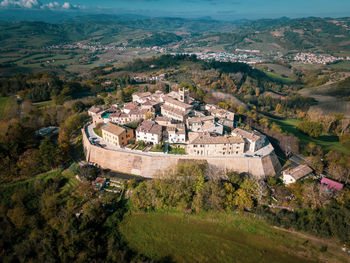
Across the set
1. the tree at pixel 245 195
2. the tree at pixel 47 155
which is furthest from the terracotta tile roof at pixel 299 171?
the tree at pixel 47 155

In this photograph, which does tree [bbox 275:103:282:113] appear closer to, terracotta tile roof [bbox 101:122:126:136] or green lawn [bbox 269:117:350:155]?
green lawn [bbox 269:117:350:155]

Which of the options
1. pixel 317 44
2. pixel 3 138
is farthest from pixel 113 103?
pixel 317 44

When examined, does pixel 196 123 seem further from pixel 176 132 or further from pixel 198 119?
pixel 176 132

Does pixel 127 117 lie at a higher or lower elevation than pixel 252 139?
lower

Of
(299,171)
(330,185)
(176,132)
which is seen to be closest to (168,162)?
(176,132)

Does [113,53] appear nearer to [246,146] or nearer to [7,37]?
[7,37]

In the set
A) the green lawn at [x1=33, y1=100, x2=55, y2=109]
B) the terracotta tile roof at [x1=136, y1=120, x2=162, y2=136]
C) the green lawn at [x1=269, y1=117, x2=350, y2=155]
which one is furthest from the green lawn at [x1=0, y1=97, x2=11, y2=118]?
the green lawn at [x1=269, y1=117, x2=350, y2=155]
